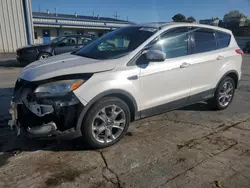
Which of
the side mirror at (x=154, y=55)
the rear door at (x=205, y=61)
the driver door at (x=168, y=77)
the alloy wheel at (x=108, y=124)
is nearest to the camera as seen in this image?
the alloy wheel at (x=108, y=124)

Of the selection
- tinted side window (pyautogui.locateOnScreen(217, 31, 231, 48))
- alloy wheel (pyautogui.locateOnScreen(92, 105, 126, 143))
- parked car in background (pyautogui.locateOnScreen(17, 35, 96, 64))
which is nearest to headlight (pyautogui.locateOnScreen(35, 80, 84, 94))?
alloy wheel (pyautogui.locateOnScreen(92, 105, 126, 143))

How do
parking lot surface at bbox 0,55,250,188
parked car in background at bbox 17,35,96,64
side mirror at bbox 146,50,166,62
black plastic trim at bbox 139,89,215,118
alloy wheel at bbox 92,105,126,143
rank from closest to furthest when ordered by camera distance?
1. parking lot surface at bbox 0,55,250,188
2. alloy wheel at bbox 92,105,126,143
3. side mirror at bbox 146,50,166,62
4. black plastic trim at bbox 139,89,215,118
5. parked car in background at bbox 17,35,96,64

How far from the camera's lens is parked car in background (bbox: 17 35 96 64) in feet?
35.6

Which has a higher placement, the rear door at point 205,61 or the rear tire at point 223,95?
the rear door at point 205,61

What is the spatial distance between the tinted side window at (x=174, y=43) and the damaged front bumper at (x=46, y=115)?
1.63m

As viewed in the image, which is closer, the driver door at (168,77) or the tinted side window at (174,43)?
the driver door at (168,77)

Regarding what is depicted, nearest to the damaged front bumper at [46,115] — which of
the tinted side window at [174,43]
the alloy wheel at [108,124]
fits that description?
the alloy wheel at [108,124]

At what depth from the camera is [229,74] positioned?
191 inches

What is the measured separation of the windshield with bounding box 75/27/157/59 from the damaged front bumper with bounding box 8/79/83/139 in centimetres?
104

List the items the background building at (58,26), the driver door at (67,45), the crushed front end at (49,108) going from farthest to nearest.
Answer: the background building at (58,26) < the driver door at (67,45) < the crushed front end at (49,108)

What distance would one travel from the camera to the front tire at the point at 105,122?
9.93ft

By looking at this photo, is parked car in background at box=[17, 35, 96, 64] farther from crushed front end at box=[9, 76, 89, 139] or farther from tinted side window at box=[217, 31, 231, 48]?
crushed front end at box=[9, 76, 89, 139]

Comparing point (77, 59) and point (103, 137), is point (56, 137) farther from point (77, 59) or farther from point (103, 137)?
point (77, 59)

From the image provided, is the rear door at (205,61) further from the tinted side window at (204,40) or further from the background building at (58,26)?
the background building at (58,26)
